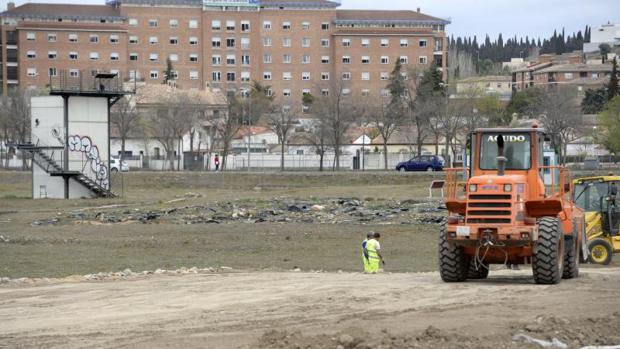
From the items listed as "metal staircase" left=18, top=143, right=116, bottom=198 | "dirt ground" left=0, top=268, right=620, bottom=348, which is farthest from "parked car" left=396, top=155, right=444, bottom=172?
→ "dirt ground" left=0, top=268, right=620, bottom=348

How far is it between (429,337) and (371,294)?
5184 millimetres

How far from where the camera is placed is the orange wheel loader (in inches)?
792

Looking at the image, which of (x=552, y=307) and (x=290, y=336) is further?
(x=552, y=307)

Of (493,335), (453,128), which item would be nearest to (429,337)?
(493,335)

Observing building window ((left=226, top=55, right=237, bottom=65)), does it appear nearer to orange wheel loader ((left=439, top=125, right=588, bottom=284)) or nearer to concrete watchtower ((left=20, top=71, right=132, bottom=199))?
concrete watchtower ((left=20, top=71, right=132, bottom=199))

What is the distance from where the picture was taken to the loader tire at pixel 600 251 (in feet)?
102

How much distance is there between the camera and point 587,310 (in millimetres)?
16688

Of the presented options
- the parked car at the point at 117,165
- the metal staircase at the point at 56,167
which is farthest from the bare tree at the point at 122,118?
the metal staircase at the point at 56,167

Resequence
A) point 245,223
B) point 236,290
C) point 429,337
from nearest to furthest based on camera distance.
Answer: point 429,337 → point 236,290 → point 245,223

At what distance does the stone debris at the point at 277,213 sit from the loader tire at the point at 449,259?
79.4 feet

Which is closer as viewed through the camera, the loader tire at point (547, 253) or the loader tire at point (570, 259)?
the loader tire at point (547, 253)

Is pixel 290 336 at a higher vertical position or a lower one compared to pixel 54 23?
Answer: lower

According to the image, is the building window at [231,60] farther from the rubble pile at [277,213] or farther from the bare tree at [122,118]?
the rubble pile at [277,213]

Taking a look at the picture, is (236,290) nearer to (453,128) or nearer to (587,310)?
(587,310)
